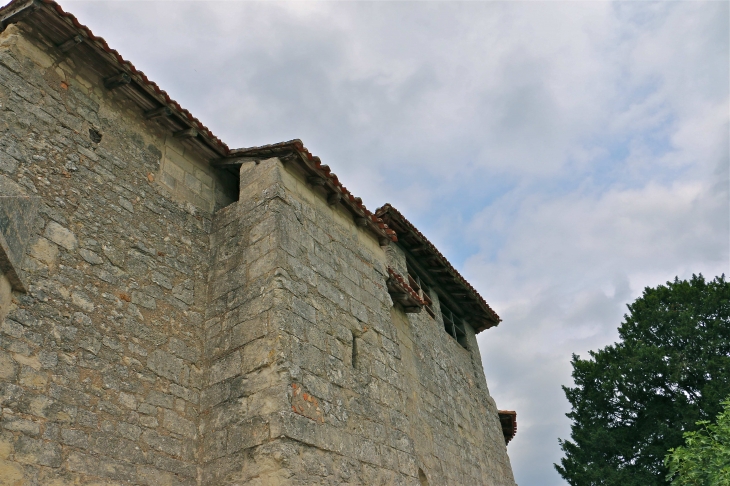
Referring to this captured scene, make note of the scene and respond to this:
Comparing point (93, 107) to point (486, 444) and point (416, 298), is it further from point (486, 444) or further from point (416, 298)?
point (486, 444)

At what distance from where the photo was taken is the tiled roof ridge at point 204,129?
188 inches

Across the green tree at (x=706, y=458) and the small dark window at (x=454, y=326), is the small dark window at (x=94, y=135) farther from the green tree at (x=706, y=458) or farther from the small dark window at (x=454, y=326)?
the green tree at (x=706, y=458)

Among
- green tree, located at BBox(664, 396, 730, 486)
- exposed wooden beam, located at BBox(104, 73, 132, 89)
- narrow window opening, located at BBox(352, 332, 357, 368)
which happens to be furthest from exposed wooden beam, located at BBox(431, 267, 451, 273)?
exposed wooden beam, located at BBox(104, 73, 132, 89)

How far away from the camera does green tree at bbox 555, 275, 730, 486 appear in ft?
52.7

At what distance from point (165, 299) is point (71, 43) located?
2448 millimetres

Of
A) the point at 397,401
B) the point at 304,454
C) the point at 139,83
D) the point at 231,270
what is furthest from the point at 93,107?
the point at 397,401

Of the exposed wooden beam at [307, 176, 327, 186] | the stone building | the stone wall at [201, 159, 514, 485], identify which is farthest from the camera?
the exposed wooden beam at [307, 176, 327, 186]

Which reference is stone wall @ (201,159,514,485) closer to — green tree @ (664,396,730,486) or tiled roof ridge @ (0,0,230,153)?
tiled roof ridge @ (0,0,230,153)

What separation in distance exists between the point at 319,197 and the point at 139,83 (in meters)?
2.22

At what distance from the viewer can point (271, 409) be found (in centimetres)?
430

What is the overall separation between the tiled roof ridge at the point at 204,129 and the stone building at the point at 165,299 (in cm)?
2

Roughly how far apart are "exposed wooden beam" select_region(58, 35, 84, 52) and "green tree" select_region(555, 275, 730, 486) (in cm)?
1712

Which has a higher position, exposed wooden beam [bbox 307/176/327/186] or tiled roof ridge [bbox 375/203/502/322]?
tiled roof ridge [bbox 375/203/502/322]

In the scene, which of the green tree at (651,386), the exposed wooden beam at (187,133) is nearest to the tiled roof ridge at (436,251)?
the exposed wooden beam at (187,133)
